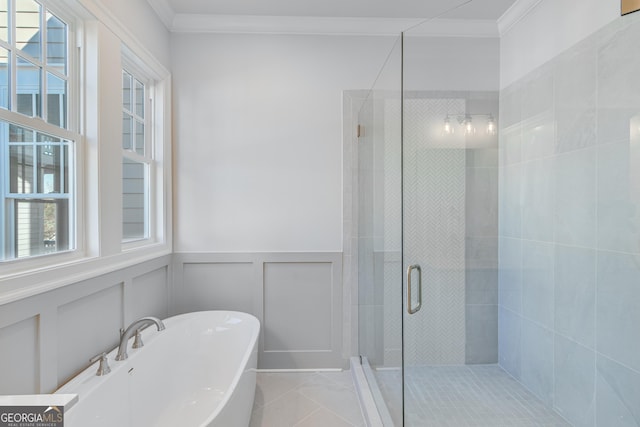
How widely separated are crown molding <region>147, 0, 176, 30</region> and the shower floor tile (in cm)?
268

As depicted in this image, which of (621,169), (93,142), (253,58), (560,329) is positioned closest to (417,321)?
(560,329)

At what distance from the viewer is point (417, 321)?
151cm

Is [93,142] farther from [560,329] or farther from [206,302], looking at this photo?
[560,329]

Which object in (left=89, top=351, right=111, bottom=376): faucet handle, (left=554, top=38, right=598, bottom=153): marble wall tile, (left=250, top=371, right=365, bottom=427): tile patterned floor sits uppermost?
(left=554, top=38, right=598, bottom=153): marble wall tile

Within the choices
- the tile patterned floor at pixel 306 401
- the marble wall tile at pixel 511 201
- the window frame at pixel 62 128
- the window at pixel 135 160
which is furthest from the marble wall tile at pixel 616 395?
the window at pixel 135 160

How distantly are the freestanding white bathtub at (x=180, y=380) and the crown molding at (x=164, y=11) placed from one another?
209 cm

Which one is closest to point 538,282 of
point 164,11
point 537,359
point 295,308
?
point 537,359

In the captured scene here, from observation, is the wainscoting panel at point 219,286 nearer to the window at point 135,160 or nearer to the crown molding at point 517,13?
the window at point 135,160

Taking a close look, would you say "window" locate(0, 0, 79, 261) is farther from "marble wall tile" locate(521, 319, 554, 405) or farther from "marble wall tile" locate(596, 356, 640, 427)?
"marble wall tile" locate(596, 356, 640, 427)

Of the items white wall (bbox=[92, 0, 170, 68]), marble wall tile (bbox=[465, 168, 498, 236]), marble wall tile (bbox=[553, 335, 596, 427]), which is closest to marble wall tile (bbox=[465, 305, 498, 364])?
marble wall tile (bbox=[553, 335, 596, 427])

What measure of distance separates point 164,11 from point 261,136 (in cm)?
107

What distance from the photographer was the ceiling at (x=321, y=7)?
7.64 ft

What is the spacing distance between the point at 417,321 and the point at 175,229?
1.91 m

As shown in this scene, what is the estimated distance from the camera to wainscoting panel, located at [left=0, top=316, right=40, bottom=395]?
1174 millimetres
